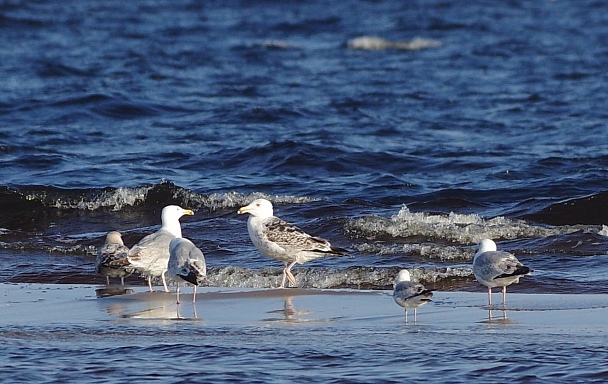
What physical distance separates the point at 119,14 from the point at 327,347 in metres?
32.3

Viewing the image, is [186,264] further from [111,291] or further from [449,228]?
[449,228]

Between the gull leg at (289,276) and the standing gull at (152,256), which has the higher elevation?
the standing gull at (152,256)

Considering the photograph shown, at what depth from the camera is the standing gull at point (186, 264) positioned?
8844 millimetres

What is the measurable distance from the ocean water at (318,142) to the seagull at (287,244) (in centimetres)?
29

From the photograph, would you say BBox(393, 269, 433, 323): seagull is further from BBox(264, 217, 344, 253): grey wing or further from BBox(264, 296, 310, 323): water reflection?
BBox(264, 217, 344, 253): grey wing

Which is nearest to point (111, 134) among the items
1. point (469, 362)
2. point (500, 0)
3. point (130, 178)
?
point (130, 178)

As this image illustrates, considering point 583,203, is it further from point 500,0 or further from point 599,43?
point 500,0

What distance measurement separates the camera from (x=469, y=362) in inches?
271

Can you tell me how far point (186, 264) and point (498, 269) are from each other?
2.26 meters

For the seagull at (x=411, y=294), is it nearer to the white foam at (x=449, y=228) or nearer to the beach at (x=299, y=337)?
the beach at (x=299, y=337)

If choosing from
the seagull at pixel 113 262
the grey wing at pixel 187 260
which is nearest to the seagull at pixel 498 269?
the grey wing at pixel 187 260

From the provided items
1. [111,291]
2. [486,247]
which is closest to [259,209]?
[111,291]

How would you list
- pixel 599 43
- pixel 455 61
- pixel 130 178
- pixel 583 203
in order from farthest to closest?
pixel 599 43, pixel 455 61, pixel 130 178, pixel 583 203

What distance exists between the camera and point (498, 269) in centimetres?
865
